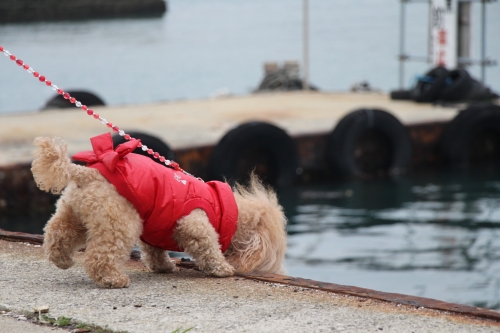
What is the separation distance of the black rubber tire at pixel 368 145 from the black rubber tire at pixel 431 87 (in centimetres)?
279

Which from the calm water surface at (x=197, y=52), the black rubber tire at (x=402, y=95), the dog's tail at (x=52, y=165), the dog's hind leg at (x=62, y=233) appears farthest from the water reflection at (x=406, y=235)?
the calm water surface at (x=197, y=52)

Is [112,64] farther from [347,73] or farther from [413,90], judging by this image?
[413,90]

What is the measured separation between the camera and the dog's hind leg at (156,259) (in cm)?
539

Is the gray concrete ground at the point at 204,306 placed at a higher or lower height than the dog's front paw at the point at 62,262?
lower

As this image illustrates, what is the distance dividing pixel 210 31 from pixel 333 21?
9351mm

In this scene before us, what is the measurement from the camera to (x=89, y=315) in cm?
423

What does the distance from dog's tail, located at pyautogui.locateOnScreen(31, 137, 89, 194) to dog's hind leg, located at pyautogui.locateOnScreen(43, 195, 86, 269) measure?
16 centimetres

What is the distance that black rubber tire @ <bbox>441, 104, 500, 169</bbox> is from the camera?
13.5 m

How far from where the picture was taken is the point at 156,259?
539 centimetres

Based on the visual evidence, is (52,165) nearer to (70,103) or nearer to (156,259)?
(156,259)

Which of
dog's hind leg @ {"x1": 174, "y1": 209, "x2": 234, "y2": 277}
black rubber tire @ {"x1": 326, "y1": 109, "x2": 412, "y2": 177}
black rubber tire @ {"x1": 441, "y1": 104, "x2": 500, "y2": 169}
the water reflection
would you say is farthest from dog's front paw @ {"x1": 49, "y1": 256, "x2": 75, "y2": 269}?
black rubber tire @ {"x1": 441, "y1": 104, "x2": 500, "y2": 169}

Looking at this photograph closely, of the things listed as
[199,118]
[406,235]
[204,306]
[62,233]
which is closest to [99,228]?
[62,233]

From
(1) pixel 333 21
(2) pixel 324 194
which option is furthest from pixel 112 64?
(2) pixel 324 194

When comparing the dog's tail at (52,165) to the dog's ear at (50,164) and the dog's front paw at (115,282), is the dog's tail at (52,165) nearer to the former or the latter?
the dog's ear at (50,164)
